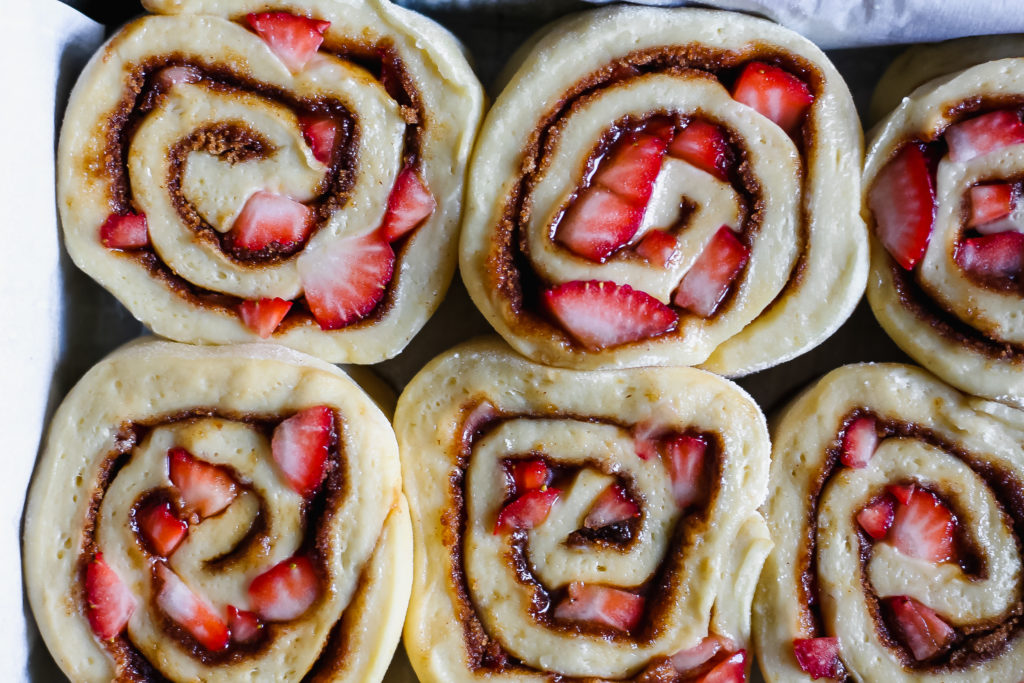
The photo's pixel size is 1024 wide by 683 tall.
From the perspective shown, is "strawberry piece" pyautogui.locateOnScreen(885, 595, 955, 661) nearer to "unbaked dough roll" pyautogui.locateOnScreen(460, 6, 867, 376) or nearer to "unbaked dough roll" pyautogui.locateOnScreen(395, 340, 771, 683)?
"unbaked dough roll" pyautogui.locateOnScreen(395, 340, 771, 683)

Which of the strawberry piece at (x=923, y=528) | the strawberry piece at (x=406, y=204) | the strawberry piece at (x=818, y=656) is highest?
the strawberry piece at (x=406, y=204)

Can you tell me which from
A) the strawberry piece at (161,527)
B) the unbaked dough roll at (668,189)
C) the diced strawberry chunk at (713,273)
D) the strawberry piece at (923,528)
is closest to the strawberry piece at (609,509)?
the unbaked dough roll at (668,189)

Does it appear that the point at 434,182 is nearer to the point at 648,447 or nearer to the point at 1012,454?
the point at 648,447

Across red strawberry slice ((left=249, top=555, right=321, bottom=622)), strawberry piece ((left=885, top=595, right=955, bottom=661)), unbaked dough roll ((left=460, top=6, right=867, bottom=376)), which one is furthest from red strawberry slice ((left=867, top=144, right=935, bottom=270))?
red strawberry slice ((left=249, top=555, right=321, bottom=622))

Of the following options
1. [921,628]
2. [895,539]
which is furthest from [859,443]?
[921,628]

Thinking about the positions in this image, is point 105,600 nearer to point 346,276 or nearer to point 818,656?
point 346,276

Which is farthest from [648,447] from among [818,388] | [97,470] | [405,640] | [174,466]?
[97,470]

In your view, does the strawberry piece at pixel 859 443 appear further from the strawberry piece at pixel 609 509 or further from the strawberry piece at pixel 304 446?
the strawberry piece at pixel 304 446
